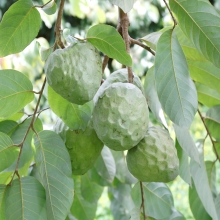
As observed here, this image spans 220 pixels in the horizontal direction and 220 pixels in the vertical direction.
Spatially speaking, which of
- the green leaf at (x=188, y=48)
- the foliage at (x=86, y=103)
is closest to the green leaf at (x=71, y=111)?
the foliage at (x=86, y=103)

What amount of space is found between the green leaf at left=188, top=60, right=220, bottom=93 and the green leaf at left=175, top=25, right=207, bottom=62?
0.03 meters

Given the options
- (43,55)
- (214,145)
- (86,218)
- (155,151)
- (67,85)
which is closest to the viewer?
(67,85)

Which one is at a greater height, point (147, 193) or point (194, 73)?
point (194, 73)

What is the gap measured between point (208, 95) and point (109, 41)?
0.52 metres

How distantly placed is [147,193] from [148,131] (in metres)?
0.41

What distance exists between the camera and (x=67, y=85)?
89 centimetres

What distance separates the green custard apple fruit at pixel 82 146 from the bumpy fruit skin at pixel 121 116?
0.12 m

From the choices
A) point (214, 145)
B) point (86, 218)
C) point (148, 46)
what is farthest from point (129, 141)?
point (86, 218)

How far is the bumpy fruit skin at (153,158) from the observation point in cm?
99

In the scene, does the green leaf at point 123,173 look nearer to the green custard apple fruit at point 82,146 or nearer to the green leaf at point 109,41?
the green custard apple fruit at point 82,146

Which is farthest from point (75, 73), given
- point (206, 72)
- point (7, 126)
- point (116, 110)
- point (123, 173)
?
point (123, 173)

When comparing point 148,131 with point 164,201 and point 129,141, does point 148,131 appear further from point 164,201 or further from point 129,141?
point 164,201

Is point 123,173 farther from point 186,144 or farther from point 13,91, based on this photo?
point 13,91

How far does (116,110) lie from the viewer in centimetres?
89
